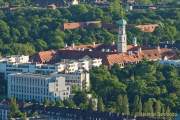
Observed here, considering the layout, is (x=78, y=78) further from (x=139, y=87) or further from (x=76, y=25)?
(x=76, y=25)

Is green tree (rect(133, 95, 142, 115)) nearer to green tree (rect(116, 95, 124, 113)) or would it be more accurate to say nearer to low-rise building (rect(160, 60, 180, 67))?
green tree (rect(116, 95, 124, 113))

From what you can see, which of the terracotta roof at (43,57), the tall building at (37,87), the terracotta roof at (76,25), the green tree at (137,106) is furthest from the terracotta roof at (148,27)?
the green tree at (137,106)

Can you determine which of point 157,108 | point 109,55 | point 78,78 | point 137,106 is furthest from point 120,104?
point 109,55

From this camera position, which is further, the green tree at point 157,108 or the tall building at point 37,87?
the tall building at point 37,87

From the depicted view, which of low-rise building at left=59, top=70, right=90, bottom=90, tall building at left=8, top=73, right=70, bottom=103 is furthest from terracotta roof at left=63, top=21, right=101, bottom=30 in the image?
tall building at left=8, top=73, right=70, bottom=103

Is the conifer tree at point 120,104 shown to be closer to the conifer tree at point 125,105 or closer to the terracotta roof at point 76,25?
the conifer tree at point 125,105

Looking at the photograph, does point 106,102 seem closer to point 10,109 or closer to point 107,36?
point 10,109

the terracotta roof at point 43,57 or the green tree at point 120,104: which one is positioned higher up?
the terracotta roof at point 43,57

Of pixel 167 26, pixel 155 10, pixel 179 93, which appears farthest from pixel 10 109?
pixel 155 10

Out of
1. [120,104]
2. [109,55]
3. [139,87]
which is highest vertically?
[109,55]
